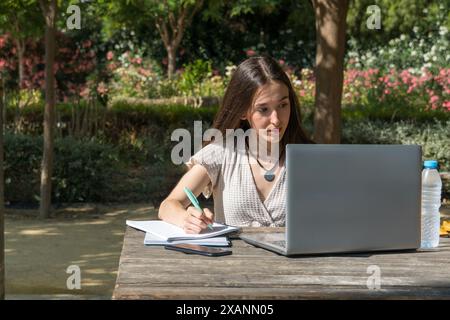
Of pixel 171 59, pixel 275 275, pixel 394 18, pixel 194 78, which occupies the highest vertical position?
pixel 394 18

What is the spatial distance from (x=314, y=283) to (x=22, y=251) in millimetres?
4620

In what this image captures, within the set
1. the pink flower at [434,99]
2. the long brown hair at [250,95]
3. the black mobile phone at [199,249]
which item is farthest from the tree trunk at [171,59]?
the black mobile phone at [199,249]

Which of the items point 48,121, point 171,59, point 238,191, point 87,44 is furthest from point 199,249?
point 87,44

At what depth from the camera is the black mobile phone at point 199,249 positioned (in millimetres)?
2514

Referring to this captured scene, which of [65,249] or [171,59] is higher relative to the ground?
[171,59]

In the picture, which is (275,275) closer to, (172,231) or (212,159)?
(172,231)

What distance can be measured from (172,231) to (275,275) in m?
0.60

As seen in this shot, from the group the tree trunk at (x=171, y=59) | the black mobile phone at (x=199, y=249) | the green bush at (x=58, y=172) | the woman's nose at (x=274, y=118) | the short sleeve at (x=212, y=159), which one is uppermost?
the tree trunk at (x=171, y=59)

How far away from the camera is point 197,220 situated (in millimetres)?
2736

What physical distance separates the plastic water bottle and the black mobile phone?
65cm

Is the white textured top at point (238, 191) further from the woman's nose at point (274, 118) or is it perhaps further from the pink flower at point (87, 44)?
the pink flower at point (87, 44)

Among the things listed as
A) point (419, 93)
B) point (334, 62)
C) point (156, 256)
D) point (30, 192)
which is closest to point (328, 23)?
point (334, 62)

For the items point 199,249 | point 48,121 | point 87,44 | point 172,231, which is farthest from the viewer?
point 87,44

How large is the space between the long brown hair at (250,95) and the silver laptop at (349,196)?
33.5 inches
